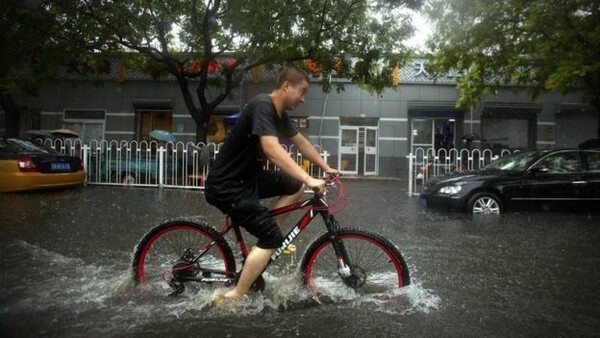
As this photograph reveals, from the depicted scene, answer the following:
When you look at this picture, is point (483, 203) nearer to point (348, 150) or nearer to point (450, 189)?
point (450, 189)

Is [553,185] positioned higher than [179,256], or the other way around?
[553,185]

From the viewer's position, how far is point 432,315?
348 centimetres

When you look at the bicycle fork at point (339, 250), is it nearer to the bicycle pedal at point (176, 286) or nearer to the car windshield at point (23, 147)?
the bicycle pedal at point (176, 286)

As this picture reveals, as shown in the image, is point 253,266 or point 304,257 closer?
point 253,266

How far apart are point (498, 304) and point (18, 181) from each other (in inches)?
380

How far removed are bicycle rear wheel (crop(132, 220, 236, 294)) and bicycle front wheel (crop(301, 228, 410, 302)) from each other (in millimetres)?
618

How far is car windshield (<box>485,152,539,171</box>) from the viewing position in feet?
30.7

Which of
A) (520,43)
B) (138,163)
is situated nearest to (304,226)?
(138,163)

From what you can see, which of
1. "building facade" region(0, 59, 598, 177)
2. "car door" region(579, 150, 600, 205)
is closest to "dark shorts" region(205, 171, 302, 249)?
"car door" region(579, 150, 600, 205)

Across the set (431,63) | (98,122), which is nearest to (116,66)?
(98,122)

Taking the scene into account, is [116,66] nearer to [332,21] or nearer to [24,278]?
[332,21]

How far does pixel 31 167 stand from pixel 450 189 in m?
8.55

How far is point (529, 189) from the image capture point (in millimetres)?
9016

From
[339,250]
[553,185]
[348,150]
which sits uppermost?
[348,150]
